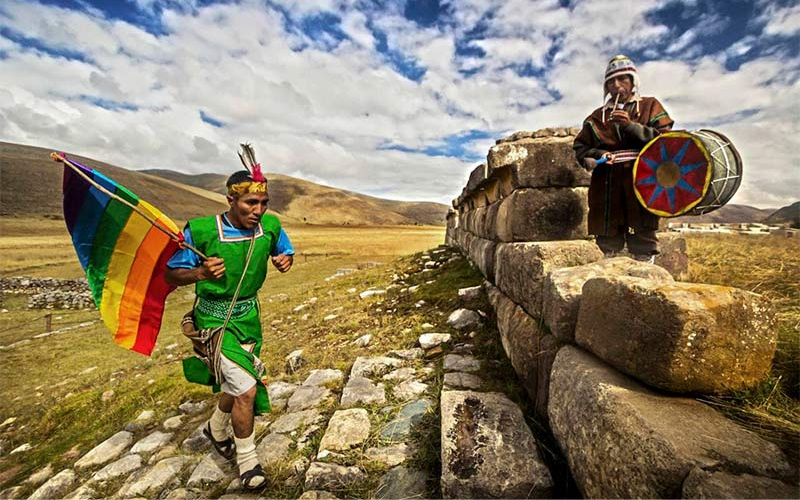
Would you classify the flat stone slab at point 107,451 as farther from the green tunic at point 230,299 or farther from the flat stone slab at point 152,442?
the green tunic at point 230,299

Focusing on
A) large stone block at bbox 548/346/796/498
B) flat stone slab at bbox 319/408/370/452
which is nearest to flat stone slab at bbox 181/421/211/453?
flat stone slab at bbox 319/408/370/452

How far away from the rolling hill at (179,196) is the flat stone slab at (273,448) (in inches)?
784

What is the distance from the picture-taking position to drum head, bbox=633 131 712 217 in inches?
105

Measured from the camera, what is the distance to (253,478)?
245cm

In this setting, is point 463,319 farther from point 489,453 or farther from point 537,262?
point 489,453

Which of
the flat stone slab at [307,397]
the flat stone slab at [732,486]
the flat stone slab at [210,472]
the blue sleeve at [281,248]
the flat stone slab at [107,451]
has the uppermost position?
the blue sleeve at [281,248]

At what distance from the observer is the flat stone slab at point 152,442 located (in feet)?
11.1

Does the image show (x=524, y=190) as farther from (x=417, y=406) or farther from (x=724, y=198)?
(x=417, y=406)

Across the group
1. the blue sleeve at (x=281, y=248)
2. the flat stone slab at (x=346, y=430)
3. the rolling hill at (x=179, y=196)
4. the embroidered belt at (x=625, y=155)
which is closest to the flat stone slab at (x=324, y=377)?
the flat stone slab at (x=346, y=430)

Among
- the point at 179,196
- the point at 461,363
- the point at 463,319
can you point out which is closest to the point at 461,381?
the point at 461,363

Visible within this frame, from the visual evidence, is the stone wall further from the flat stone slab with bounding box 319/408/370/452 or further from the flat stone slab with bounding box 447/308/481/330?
the flat stone slab with bounding box 447/308/481/330

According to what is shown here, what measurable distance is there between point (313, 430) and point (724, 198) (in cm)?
364

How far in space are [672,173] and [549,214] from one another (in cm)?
133

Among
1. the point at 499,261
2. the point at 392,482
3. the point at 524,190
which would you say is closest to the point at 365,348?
the point at 499,261
